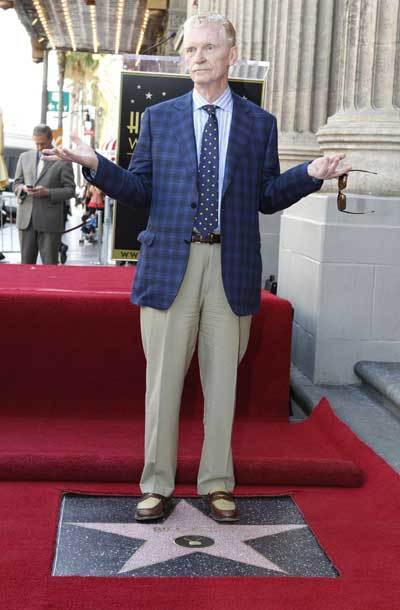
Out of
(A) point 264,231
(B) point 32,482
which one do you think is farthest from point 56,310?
(A) point 264,231

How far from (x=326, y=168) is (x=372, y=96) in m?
3.08

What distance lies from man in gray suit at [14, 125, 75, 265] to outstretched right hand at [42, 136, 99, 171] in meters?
7.01

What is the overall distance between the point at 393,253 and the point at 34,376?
260 cm

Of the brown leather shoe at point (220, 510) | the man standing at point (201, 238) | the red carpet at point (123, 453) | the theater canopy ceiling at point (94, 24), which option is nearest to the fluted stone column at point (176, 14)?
the theater canopy ceiling at point (94, 24)

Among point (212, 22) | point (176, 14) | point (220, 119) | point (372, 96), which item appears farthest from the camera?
point (176, 14)

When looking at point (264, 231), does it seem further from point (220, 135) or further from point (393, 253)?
point (220, 135)

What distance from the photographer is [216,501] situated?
487cm

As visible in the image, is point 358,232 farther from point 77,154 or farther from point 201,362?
point 77,154

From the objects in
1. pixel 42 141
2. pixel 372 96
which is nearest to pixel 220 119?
pixel 372 96

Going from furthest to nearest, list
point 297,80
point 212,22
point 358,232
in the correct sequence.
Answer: point 297,80 → point 358,232 → point 212,22

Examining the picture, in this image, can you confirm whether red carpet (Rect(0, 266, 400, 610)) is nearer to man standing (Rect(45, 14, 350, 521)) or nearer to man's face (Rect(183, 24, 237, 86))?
man standing (Rect(45, 14, 350, 521))

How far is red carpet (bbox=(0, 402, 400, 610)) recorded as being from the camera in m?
3.82

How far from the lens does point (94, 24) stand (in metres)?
31.8

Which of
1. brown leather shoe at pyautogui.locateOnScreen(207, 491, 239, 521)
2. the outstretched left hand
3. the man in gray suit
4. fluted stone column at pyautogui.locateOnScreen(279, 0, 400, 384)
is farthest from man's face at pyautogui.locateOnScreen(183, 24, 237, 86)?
the man in gray suit
